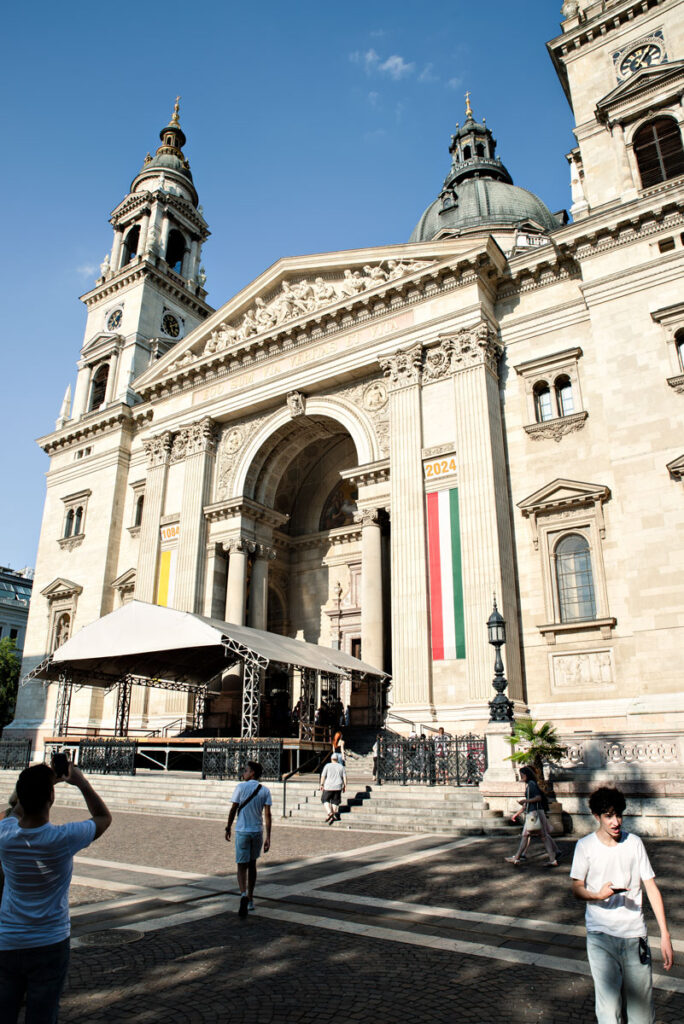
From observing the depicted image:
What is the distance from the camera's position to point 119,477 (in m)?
36.7

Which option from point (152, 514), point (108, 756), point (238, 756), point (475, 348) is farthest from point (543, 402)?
point (108, 756)

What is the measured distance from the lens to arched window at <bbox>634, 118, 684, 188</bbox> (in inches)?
942

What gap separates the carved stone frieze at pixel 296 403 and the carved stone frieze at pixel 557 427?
9709mm

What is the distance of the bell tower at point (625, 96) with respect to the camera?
958 inches

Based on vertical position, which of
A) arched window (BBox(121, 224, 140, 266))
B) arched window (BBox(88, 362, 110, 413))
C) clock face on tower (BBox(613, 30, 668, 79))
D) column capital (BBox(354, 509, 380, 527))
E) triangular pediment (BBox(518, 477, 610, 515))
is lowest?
triangular pediment (BBox(518, 477, 610, 515))

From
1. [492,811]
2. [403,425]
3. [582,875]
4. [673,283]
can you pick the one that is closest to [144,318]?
[403,425]

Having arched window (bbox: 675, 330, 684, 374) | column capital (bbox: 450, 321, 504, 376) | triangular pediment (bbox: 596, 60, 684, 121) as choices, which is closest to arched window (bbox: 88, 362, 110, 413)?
column capital (bbox: 450, 321, 504, 376)

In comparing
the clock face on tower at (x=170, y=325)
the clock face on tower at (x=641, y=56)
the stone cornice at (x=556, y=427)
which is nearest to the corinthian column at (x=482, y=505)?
the stone cornice at (x=556, y=427)

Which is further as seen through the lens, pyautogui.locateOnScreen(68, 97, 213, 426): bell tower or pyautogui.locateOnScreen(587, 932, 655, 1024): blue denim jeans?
pyautogui.locateOnScreen(68, 97, 213, 426): bell tower

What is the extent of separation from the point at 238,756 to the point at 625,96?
25.4 metres

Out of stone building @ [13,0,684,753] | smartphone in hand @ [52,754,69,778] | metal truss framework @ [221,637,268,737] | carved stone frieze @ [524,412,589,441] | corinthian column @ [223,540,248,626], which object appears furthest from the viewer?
corinthian column @ [223,540,248,626]

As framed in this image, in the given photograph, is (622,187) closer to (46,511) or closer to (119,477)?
Answer: (119,477)

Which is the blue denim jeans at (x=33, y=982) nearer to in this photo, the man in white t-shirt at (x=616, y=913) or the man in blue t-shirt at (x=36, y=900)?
the man in blue t-shirt at (x=36, y=900)

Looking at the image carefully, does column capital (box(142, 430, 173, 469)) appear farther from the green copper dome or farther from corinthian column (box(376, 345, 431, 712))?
the green copper dome
